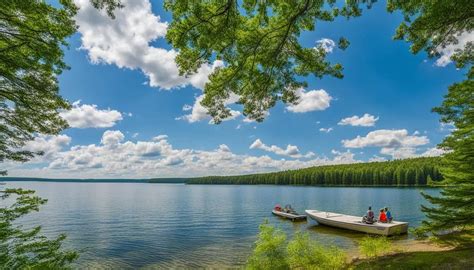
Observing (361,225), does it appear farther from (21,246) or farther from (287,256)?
(21,246)

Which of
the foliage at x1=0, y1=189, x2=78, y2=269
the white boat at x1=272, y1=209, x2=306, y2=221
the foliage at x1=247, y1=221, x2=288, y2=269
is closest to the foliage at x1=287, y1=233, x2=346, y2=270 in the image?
the foliage at x1=247, y1=221, x2=288, y2=269

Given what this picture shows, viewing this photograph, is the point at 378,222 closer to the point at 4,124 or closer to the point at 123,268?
the point at 123,268

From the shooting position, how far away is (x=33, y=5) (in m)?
7.46

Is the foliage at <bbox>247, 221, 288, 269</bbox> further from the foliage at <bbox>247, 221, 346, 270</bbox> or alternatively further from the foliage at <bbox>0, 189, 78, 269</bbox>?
the foliage at <bbox>0, 189, 78, 269</bbox>

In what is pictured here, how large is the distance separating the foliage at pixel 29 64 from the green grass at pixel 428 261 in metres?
14.2

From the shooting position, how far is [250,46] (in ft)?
32.4

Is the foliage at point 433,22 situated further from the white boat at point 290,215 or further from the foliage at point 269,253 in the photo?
the white boat at point 290,215

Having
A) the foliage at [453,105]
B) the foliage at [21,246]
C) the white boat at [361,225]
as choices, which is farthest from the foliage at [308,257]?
the white boat at [361,225]

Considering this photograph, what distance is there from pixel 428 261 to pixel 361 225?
16443 mm

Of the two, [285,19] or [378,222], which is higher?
[285,19]

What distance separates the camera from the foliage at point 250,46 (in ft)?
27.6

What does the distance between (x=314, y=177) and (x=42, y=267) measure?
467 feet

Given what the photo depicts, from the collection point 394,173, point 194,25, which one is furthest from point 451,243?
point 394,173

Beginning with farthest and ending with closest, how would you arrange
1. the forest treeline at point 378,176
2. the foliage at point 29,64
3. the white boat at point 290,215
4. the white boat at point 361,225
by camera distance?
1. the forest treeline at point 378,176
2. the white boat at point 290,215
3. the white boat at point 361,225
4. the foliage at point 29,64
